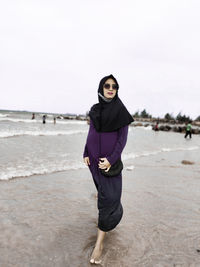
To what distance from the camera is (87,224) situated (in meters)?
2.87

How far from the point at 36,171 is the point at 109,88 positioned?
13.9ft

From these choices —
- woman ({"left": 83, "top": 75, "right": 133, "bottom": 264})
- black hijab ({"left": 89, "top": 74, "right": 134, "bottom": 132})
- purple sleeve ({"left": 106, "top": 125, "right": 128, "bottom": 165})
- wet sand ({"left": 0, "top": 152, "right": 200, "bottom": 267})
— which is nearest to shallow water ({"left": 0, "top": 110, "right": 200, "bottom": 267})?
wet sand ({"left": 0, "top": 152, "right": 200, "bottom": 267})

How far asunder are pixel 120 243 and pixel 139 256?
1.02 feet

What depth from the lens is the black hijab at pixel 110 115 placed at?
2.20 metres

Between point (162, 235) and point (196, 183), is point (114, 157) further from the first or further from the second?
point (196, 183)

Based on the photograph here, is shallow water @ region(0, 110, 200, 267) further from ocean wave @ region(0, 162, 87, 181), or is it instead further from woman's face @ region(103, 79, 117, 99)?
woman's face @ region(103, 79, 117, 99)

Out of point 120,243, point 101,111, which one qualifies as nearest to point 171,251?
point 120,243

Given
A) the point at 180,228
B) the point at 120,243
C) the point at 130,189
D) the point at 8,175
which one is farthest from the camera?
the point at 8,175

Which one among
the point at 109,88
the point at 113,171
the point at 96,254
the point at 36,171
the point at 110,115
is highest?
the point at 109,88

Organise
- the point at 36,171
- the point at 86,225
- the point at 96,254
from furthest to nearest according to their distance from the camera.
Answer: the point at 36,171 < the point at 86,225 < the point at 96,254

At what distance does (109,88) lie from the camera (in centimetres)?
227

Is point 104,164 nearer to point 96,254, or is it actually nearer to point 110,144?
point 110,144

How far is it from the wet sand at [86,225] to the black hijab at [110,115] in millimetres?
1425

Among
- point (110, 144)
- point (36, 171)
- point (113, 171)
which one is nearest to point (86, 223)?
point (113, 171)
